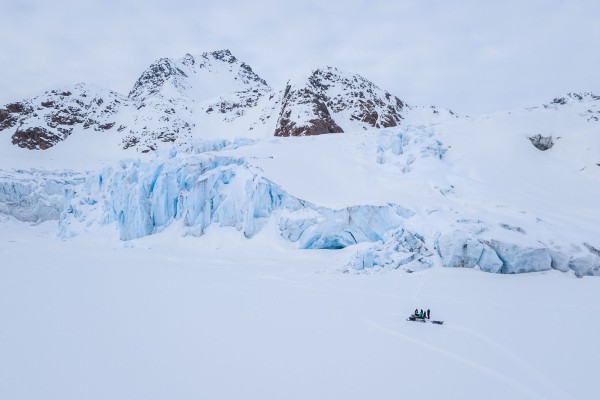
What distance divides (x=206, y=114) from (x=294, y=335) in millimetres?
72608

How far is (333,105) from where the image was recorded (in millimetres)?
60500

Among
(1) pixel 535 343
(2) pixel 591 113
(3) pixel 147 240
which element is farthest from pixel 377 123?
(1) pixel 535 343

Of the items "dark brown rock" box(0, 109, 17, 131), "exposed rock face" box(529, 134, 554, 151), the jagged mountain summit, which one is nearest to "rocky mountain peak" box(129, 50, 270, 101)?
the jagged mountain summit

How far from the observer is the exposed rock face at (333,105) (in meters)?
53.3

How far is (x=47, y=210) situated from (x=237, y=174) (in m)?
27.1

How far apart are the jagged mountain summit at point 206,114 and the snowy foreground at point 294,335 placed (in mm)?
40197

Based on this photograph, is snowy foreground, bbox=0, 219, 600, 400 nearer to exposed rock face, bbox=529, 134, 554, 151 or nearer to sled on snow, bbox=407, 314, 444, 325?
sled on snow, bbox=407, 314, 444, 325

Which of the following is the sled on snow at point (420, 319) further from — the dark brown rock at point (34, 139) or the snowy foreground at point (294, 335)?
the dark brown rock at point (34, 139)

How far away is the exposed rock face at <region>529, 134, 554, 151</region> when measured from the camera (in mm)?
26094

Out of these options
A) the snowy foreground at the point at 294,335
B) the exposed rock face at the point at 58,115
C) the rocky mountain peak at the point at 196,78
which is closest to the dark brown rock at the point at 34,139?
the exposed rock face at the point at 58,115

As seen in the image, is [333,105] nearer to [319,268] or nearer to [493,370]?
[319,268]

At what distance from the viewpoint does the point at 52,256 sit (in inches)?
840

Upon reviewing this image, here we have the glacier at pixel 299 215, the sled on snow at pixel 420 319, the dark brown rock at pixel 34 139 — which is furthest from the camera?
the dark brown rock at pixel 34 139

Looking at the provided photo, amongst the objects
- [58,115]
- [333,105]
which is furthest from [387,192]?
[58,115]
